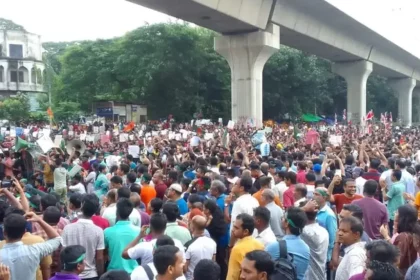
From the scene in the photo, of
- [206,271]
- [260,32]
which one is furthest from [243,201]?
[260,32]

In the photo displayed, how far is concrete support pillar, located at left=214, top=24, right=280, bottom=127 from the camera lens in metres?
26.8

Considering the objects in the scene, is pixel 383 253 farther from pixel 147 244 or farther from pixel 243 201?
pixel 243 201

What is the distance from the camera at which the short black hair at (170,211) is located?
18.5 ft

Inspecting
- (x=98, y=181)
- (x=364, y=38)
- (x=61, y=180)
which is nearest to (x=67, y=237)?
(x=98, y=181)

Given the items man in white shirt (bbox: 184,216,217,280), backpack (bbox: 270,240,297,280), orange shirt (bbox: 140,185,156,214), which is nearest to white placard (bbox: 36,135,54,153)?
orange shirt (bbox: 140,185,156,214)

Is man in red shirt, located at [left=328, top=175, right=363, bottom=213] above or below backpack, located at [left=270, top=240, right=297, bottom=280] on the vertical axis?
above

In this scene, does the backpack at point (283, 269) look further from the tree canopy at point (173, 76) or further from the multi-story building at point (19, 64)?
the multi-story building at point (19, 64)

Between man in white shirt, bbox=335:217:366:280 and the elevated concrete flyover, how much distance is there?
15970mm

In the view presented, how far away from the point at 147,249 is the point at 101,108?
86.9 feet

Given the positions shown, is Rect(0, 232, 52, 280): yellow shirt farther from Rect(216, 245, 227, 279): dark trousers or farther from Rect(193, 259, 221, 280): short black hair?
Rect(216, 245, 227, 279): dark trousers

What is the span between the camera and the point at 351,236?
4.95 meters

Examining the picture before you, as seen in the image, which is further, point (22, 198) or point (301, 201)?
point (301, 201)

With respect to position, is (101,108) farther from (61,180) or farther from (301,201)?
(301,201)

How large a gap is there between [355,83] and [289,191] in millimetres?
35203
